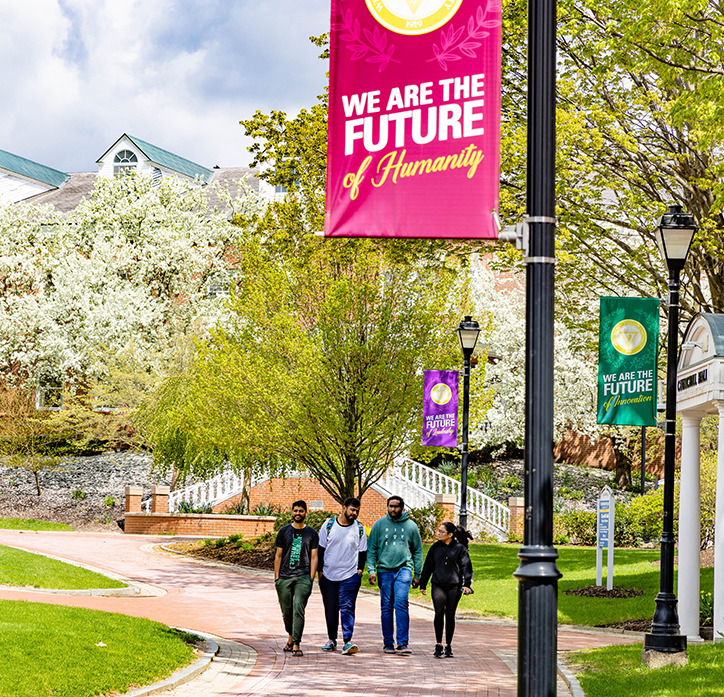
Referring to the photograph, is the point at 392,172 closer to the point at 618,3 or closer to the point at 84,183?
the point at 618,3

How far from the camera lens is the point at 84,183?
200ft

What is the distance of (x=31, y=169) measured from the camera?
6031 centimetres

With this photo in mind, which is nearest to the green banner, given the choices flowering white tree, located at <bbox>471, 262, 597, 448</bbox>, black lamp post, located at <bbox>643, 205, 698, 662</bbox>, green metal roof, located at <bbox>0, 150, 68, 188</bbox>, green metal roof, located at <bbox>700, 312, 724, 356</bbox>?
green metal roof, located at <bbox>700, 312, 724, 356</bbox>

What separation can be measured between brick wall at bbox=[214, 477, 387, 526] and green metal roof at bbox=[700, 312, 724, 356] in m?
20.6

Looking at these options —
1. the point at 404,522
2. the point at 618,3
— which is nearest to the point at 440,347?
the point at 618,3

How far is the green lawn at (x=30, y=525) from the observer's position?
29.8 metres

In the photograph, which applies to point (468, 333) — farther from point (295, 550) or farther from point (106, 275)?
point (106, 275)

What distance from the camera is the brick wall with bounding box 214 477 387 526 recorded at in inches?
1272

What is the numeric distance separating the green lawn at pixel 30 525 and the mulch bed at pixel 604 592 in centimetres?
1808

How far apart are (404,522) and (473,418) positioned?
11958mm

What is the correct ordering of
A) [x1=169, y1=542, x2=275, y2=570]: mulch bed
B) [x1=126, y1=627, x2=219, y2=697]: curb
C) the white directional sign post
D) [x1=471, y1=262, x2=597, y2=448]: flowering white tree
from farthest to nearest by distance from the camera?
[x1=471, y1=262, x2=597, y2=448]: flowering white tree → [x1=169, y1=542, x2=275, y2=570]: mulch bed → the white directional sign post → [x1=126, y1=627, x2=219, y2=697]: curb

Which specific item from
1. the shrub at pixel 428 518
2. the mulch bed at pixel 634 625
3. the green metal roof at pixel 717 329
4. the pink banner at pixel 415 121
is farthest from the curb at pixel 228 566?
the pink banner at pixel 415 121

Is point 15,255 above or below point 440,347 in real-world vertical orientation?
above

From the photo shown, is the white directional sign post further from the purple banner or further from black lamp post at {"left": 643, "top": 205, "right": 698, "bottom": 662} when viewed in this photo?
black lamp post at {"left": 643, "top": 205, "right": 698, "bottom": 662}
